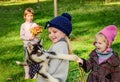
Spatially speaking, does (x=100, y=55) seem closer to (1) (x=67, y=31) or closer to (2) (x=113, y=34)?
(2) (x=113, y=34)

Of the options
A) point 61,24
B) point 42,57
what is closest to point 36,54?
point 42,57

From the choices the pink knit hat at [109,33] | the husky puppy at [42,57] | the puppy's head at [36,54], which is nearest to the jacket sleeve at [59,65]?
the husky puppy at [42,57]

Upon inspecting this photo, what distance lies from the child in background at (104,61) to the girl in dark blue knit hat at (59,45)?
488 mm

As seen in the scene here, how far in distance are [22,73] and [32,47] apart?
17.7ft

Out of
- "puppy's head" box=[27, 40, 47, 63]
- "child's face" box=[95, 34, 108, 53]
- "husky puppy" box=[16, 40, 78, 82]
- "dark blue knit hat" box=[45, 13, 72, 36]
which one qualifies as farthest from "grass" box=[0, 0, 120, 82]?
"puppy's head" box=[27, 40, 47, 63]

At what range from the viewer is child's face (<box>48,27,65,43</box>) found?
503cm

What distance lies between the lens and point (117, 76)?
544 centimetres

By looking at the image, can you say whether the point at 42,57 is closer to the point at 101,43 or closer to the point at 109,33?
the point at 101,43

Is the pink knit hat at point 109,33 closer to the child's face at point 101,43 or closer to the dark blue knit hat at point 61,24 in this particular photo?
the child's face at point 101,43

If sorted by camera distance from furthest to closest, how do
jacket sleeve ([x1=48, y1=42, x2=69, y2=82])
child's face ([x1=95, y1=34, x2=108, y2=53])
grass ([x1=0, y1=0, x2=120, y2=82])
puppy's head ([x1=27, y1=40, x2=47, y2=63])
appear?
grass ([x1=0, y1=0, x2=120, y2=82])
child's face ([x1=95, y1=34, x2=108, y2=53])
jacket sleeve ([x1=48, y1=42, x2=69, y2=82])
puppy's head ([x1=27, y1=40, x2=47, y2=63])

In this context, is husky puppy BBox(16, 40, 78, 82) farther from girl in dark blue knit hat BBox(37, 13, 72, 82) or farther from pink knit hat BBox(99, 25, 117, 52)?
pink knit hat BBox(99, 25, 117, 52)

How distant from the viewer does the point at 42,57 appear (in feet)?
15.3

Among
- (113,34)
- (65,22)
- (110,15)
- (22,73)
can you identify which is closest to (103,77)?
(113,34)

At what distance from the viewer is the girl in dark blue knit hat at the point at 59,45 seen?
4.90 meters
